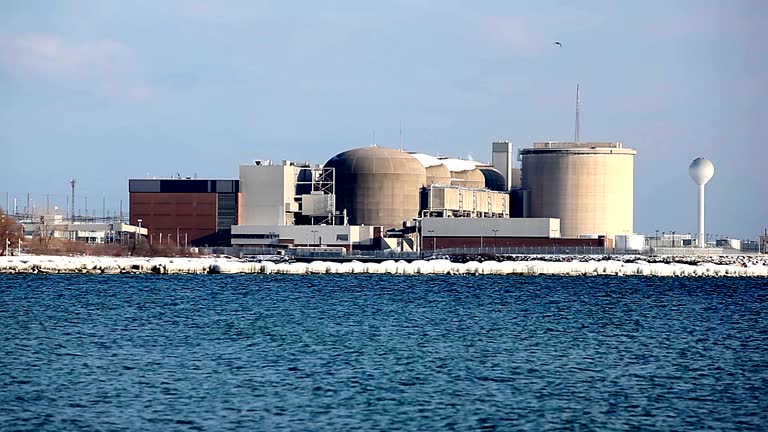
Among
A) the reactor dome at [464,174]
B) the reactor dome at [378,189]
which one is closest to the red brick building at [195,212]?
the reactor dome at [378,189]

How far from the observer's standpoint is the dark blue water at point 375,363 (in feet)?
97.0

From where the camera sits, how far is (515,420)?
29.2 m

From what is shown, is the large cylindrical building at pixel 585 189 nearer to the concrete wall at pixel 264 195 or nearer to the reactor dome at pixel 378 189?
the reactor dome at pixel 378 189

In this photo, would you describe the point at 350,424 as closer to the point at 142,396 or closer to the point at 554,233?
the point at 142,396

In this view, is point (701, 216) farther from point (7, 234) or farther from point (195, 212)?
point (7, 234)

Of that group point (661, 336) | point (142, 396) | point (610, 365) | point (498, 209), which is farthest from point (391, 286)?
point (498, 209)

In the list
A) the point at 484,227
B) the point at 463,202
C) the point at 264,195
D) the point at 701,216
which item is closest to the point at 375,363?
the point at 484,227

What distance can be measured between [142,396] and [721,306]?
142 ft

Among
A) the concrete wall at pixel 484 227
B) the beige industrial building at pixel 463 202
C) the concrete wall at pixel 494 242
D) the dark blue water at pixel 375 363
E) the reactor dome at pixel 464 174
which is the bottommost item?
the dark blue water at pixel 375 363

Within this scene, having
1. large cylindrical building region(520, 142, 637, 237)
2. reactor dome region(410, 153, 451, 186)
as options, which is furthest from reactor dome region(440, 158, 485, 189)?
large cylindrical building region(520, 142, 637, 237)

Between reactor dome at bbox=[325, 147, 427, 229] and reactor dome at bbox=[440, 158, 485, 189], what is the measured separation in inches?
511

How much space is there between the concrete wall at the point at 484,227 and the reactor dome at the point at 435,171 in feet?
29.1

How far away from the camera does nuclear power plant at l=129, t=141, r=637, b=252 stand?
142m

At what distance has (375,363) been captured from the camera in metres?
38.7
